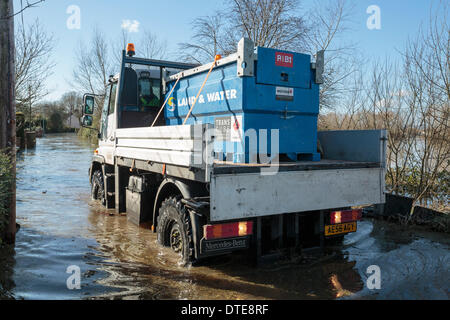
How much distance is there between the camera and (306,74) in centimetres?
493

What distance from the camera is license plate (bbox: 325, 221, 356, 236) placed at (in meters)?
4.40

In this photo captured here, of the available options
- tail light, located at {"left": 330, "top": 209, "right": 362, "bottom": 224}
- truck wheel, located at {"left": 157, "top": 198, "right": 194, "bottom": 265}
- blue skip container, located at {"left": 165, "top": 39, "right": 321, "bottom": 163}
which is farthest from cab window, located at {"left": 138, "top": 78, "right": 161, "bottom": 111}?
tail light, located at {"left": 330, "top": 209, "right": 362, "bottom": 224}

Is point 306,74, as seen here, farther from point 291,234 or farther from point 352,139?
point 291,234

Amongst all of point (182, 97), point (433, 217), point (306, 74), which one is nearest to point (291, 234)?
point (306, 74)

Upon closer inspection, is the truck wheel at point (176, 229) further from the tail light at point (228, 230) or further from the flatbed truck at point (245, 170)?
the tail light at point (228, 230)

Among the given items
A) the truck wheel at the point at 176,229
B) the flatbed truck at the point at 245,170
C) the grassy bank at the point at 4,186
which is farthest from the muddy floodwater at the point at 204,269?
the grassy bank at the point at 4,186

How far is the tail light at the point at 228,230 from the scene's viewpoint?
360 centimetres

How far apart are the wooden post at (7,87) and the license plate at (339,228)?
13.8 feet

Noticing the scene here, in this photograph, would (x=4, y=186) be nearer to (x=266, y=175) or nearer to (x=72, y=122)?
(x=266, y=175)

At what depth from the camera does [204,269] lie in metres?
4.25

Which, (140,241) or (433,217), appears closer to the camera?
(140,241)

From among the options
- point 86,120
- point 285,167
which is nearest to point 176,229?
point 285,167

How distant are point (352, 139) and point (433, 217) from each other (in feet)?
8.56

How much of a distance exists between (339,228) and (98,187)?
5.64 metres
